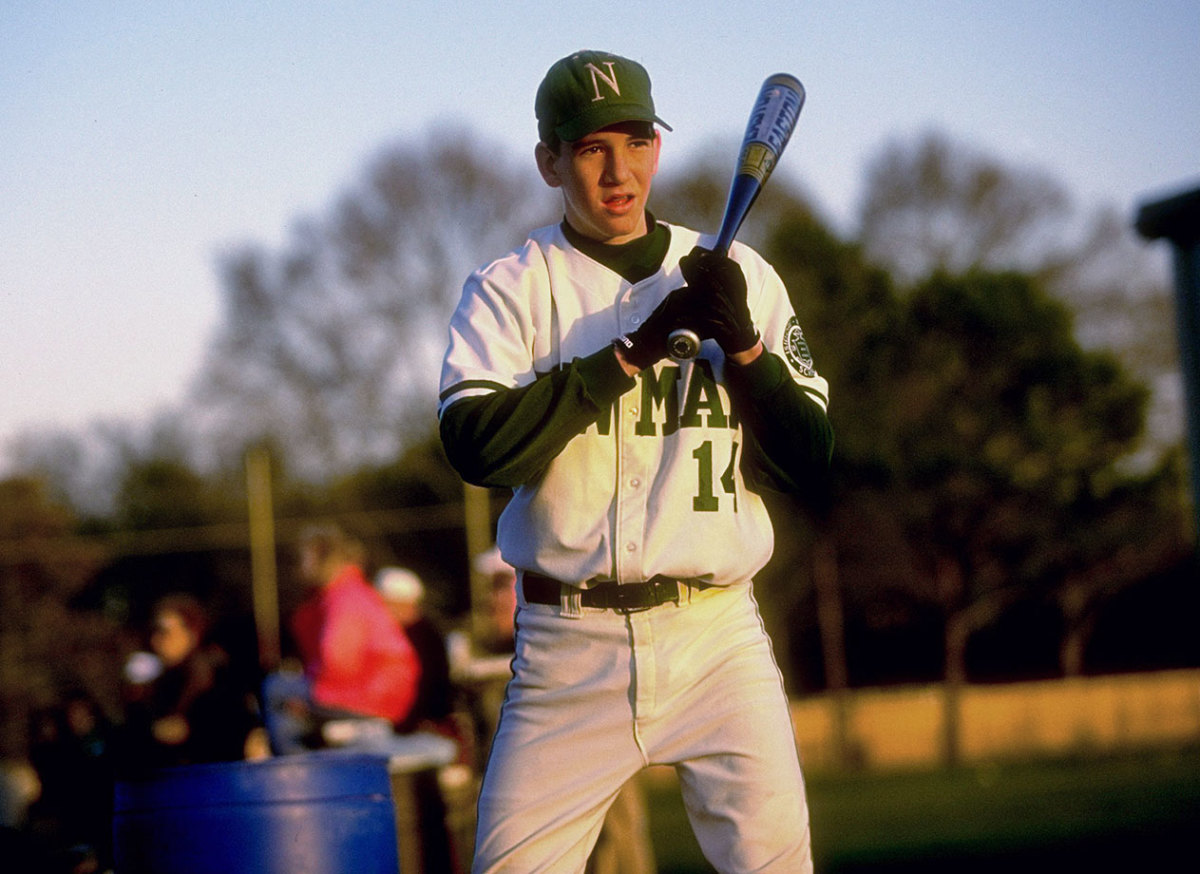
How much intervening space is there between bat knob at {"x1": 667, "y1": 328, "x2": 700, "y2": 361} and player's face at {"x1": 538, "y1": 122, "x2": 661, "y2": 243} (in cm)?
48

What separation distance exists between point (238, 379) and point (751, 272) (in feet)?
94.4

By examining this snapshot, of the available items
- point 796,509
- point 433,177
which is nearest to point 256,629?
point 796,509

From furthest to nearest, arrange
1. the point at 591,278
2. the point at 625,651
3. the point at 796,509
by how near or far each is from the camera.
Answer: the point at 796,509 < the point at 591,278 < the point at 625,651

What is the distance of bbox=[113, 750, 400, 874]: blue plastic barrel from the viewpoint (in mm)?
3443

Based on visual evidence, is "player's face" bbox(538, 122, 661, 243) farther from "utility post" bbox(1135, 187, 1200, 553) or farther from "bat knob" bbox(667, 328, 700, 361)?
"utility post" bbox(1135, 187, 1200, 553)

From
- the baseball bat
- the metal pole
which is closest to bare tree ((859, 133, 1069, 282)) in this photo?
the metal pole

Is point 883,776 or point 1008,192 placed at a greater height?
point 1008,192

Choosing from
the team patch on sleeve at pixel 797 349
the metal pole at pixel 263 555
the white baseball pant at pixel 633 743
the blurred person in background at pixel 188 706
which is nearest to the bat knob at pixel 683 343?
the team patch on sleeve at pixel 797 349

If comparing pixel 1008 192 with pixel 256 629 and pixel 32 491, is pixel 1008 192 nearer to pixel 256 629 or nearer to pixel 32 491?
pixel 32 491

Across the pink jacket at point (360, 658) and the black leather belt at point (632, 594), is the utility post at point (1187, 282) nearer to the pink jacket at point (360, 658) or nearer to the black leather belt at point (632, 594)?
the pink jacket at point (360, 658)

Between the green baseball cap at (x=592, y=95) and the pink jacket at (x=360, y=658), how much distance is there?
4.89 meters

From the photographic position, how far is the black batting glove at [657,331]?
10.2ft

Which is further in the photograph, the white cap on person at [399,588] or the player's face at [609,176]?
the white cap on person at [399,588]

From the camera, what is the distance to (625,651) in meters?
3.24
